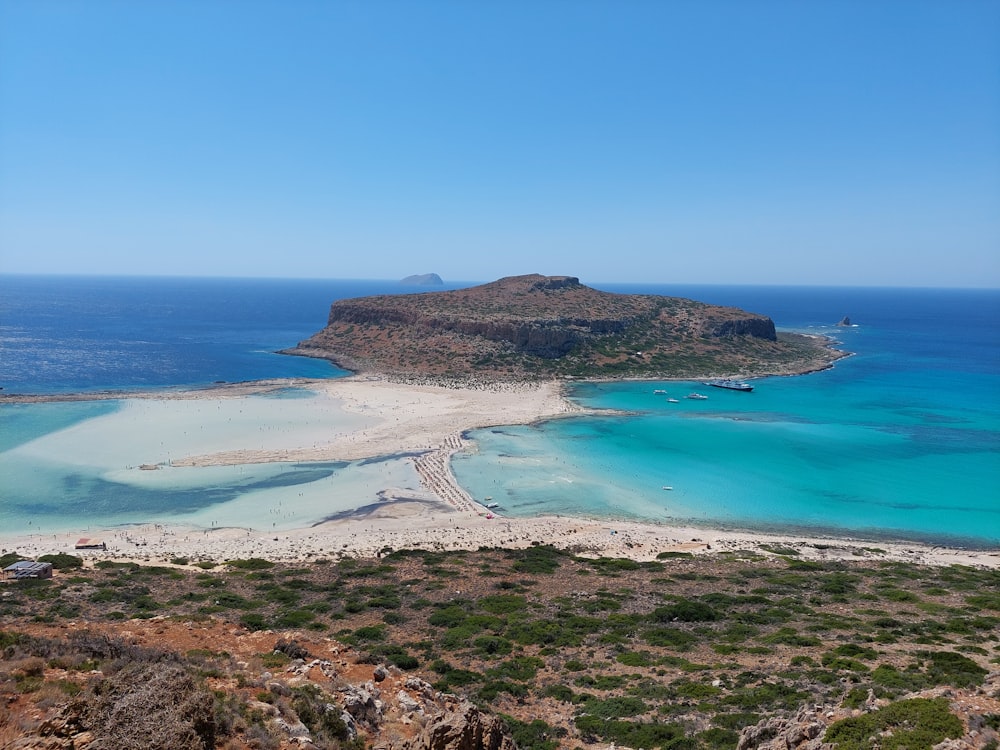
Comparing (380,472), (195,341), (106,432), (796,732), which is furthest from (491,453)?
(195,341)

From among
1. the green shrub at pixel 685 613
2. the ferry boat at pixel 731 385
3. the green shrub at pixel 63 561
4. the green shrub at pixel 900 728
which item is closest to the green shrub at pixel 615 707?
the green shrub at pixel 900 728

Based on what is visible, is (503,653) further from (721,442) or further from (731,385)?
(731,385)

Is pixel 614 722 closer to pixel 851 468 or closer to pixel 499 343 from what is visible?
pixel 851 468

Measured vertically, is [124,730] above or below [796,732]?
above

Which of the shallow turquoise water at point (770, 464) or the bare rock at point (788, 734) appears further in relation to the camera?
the shallow turquoise water at point (770, 464)

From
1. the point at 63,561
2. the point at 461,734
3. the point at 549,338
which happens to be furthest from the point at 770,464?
the point at 63,561

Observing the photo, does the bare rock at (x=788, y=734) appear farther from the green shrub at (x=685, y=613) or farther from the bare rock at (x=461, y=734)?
the green shrub at (x=685, y=613)

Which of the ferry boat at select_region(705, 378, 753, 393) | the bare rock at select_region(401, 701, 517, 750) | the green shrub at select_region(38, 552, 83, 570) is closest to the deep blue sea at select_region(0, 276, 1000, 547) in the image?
the ferry boat at select_region(705, 378, 753, 393)
